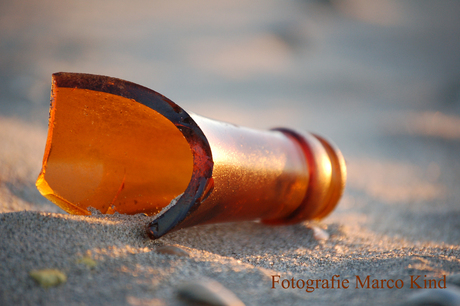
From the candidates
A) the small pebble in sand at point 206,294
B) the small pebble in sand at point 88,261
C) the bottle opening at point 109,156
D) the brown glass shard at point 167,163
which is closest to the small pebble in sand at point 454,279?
the small pebble in sand at point 206,294

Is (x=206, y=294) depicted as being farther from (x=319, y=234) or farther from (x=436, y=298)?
(x=319, y=234)

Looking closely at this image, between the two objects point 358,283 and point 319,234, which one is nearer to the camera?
point 358,283

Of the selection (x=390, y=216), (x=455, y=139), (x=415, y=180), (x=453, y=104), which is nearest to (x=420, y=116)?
(x=453, y=104)

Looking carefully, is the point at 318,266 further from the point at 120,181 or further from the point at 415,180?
the point at 415,180

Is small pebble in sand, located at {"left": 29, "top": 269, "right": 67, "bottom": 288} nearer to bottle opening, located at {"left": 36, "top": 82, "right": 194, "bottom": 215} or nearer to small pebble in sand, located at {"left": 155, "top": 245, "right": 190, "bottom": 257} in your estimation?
small pebble in sand, located at {"left": 155, "top": 245, "right": 190, "bottom": 257}

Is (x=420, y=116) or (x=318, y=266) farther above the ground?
(x=420, y=116)

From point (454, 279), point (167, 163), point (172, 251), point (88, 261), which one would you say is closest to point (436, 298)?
point (454, 279)
